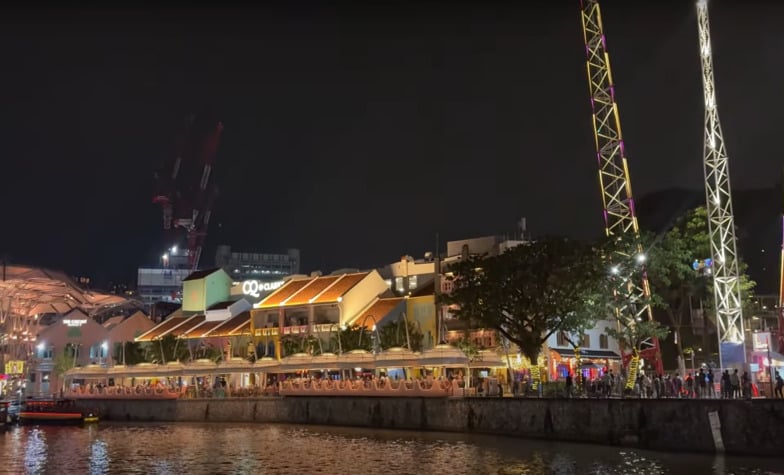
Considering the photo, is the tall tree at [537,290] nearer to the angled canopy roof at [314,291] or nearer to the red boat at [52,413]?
the angled canopy roof at [314,291]

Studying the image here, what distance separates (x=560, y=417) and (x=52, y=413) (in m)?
51.8

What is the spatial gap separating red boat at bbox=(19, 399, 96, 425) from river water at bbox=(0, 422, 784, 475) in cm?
1547

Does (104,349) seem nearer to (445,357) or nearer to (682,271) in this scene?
(445,357)

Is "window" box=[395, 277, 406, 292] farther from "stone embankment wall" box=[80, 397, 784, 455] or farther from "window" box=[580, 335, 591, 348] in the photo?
"stone embankment wall" box=[80, 397, 784, 455]

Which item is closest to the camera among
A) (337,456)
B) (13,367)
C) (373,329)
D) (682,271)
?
(337,456)

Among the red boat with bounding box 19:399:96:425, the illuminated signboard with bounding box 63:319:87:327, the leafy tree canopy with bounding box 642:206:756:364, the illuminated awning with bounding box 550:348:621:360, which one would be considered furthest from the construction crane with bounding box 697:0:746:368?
the illuminated signboard with bounding box 63:319:87:327

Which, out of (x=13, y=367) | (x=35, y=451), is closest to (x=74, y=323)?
(x=13, y=367)

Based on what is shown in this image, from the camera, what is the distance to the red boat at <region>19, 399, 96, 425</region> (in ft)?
241

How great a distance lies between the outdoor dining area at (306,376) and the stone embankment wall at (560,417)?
1.13 m

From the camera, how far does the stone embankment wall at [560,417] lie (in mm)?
39656

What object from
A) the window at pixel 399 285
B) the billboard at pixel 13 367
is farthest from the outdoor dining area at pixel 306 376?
the window at pixel 399 285

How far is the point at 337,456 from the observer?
42.0 metres

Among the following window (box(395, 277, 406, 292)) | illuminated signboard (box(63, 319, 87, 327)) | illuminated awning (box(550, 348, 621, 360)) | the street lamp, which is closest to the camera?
illuminated awning (box(550, 348, 621, 360))

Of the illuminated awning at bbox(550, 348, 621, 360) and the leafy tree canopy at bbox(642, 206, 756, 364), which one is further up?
the leafy tree canopy at bbox(642, 206, 756, 364)
